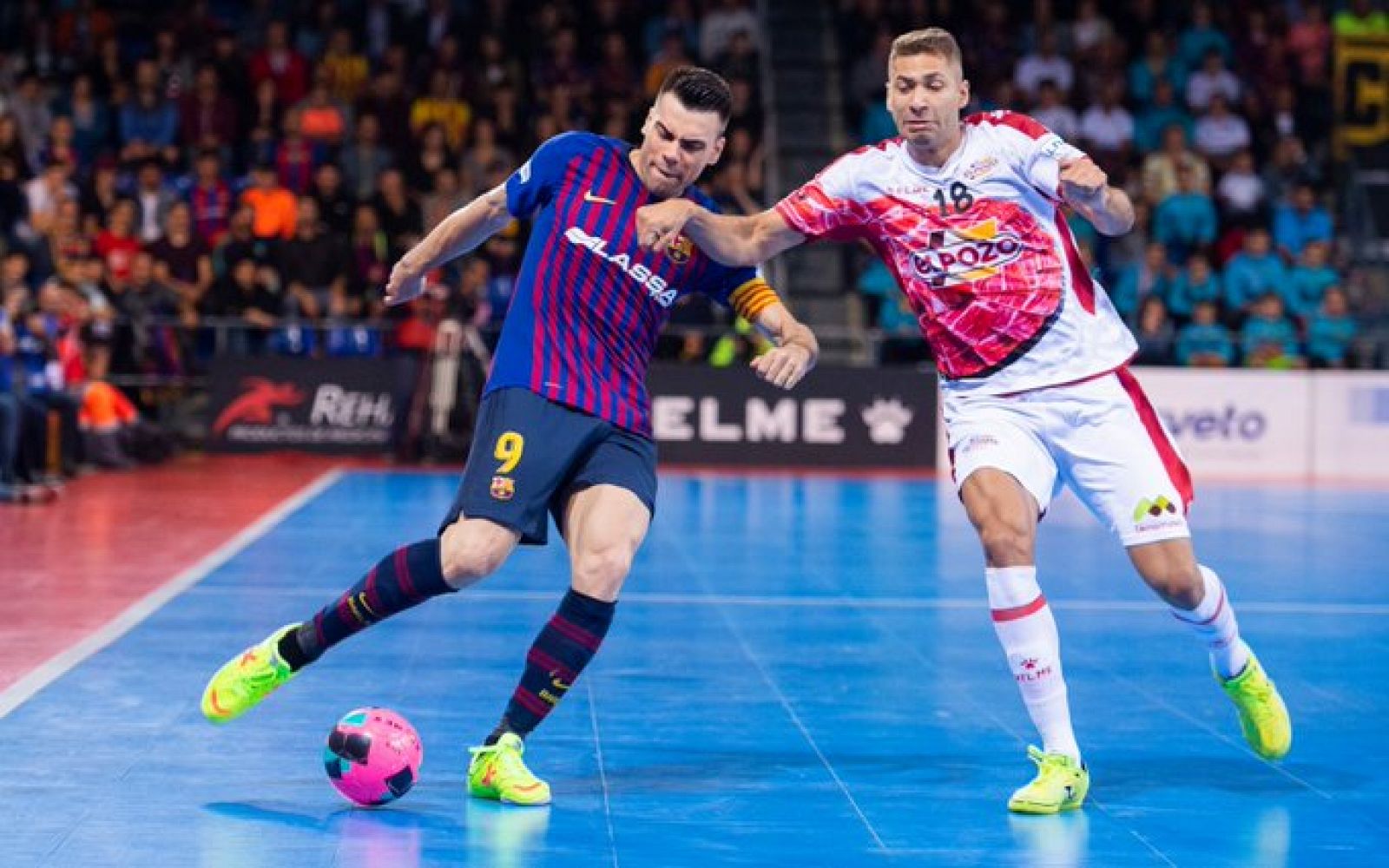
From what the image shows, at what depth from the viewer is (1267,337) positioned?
20969 millimetres

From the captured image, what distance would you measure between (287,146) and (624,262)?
15.4m

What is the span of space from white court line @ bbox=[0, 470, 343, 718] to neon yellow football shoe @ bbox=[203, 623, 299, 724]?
1.07 m

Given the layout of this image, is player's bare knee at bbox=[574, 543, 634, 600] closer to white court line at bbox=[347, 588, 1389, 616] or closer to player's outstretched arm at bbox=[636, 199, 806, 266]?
player's outstretched arm at bbox=[636, 199, 806, 266]

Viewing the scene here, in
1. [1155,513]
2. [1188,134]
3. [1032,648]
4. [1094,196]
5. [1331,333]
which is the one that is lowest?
[1032,648]

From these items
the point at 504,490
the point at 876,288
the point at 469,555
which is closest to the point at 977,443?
the point at 504,490

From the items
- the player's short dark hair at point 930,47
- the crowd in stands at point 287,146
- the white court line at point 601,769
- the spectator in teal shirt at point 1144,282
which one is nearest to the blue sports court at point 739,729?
the white court line at point 601,769

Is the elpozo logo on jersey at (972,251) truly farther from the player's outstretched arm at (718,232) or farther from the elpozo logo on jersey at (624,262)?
the elpozo logo on jersey at (624,262)

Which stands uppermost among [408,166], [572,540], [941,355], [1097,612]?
[408,166]

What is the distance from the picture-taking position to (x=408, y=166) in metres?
21.1

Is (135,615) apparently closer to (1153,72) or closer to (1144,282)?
(1144,282)

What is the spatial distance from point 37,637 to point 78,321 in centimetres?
931

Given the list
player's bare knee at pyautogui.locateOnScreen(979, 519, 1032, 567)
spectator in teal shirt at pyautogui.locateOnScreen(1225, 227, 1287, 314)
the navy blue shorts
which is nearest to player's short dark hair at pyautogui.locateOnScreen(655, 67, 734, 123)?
the navy blue shorts

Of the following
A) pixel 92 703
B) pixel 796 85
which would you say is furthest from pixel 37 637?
pixel 796 85

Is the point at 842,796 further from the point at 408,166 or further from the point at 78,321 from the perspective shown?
the point at 408,166
